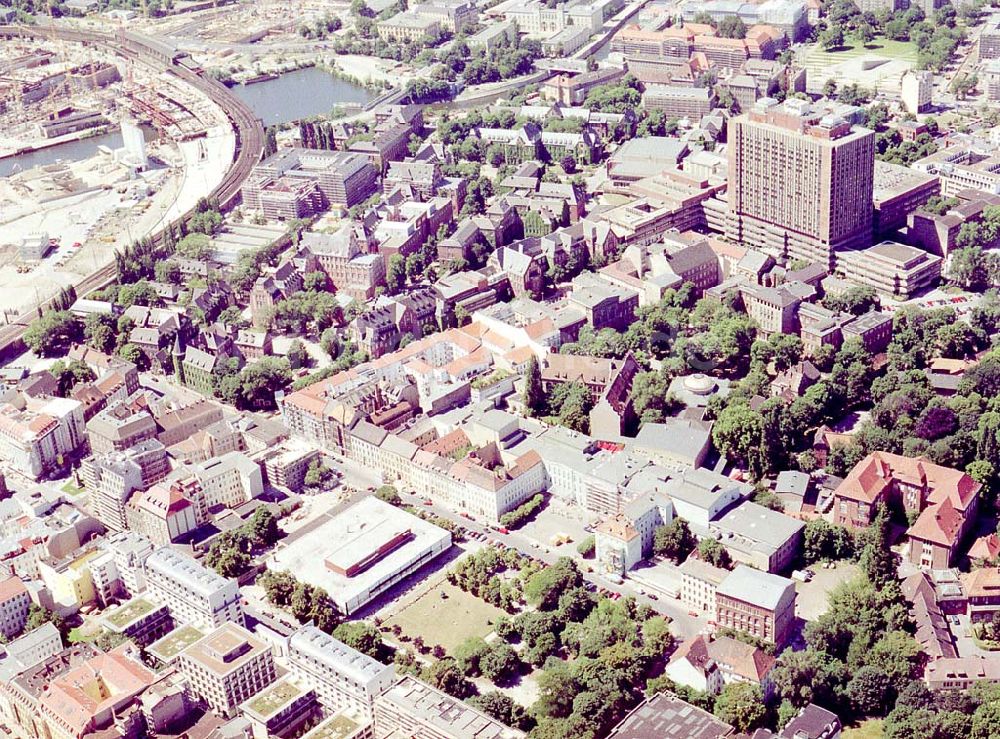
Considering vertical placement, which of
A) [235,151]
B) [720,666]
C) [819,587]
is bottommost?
[819,587]

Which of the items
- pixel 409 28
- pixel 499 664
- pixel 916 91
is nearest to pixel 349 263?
pixel 499 664

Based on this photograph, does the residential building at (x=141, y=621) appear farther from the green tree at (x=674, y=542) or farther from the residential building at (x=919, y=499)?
the residential building at (x=919, y=499)

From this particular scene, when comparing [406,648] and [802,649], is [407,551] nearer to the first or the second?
[406,648]

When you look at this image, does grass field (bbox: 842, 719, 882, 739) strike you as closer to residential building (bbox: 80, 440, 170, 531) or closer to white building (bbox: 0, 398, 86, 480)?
residential building (bbox: 80, 440, 170, 531)

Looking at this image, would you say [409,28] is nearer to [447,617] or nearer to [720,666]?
[447,617]

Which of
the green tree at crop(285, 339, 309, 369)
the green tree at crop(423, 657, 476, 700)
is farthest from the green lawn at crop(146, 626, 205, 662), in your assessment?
the green tree at crop(285, 339, 309, 369)

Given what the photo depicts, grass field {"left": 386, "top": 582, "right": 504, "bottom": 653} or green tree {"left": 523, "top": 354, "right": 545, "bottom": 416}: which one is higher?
green tree {"left": 523, "top": 354, "right": 545, "bottom": 416}
